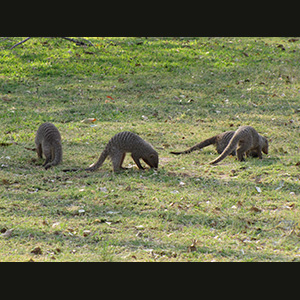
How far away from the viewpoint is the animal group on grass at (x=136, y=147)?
7.02 m

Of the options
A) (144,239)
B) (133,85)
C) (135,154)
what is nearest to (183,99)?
(133,85)

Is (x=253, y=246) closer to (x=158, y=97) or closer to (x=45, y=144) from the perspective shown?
(x=45, y=144)

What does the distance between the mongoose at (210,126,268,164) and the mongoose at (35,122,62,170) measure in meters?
2.61

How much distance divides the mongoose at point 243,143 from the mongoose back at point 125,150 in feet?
3.89

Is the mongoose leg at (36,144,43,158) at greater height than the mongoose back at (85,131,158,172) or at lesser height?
lesser

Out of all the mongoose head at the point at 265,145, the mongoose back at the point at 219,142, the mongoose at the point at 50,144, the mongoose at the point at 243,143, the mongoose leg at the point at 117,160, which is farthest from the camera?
the mongoose back at the point at 219,142

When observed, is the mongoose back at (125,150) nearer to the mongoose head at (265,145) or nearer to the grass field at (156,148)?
the grass field at (156,148)

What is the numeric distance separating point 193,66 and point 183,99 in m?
2.44

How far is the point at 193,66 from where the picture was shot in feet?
45.2

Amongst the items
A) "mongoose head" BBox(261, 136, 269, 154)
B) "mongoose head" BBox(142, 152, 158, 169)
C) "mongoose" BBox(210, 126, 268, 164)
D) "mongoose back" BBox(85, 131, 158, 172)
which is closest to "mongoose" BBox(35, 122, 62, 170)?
"mongoose back" BBox(85, 131, 158, 172)

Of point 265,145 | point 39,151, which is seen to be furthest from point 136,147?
point 265,145

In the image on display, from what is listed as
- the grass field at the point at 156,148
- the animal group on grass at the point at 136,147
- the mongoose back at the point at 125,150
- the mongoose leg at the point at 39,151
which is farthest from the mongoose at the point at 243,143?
the mongoose leg at the point at 39,151

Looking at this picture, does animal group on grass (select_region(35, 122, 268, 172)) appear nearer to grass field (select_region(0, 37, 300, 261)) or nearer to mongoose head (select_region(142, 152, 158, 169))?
mongoose head (select_region(142, 152, 158, 169))

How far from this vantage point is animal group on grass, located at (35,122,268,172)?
7016 millimetres
